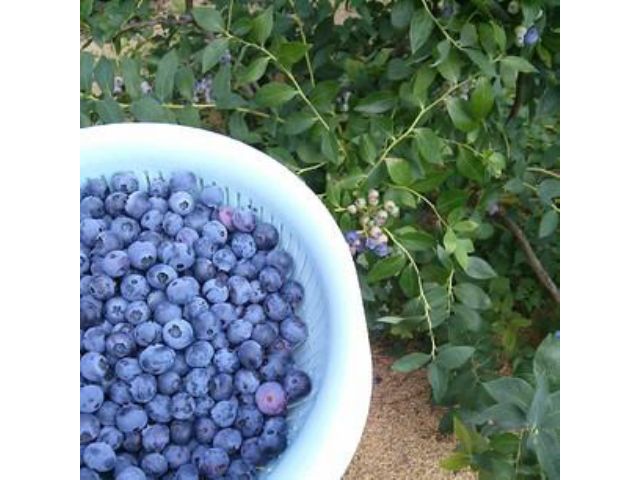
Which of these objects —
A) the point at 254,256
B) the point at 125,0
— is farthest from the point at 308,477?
the point at 125,0

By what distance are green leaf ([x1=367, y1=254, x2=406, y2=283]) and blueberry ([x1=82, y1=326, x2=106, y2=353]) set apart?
455 millimetres

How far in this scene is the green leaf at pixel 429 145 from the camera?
1.24m

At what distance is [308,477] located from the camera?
76 cm

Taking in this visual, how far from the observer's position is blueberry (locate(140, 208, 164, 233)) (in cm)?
95

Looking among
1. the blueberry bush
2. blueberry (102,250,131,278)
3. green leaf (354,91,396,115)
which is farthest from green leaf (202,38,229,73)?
blueberry (102,250,131,278)

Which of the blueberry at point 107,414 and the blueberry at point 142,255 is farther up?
the blueberry at point 142,255

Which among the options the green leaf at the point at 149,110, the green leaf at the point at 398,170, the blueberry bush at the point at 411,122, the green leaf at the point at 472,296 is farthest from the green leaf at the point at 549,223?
the green leaf at the point at 149,110

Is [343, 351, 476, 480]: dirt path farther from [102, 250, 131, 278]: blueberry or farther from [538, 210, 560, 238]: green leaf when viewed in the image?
[102, 250, 131, 278]: blueberry

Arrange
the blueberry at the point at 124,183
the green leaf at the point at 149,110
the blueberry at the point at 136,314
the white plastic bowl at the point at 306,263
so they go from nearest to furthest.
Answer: the white plastic bowl at the point at 306,263, the blueberry at the point at 136,314, the blueberry at the point at 124,183, the green leaf at the point at 149,110

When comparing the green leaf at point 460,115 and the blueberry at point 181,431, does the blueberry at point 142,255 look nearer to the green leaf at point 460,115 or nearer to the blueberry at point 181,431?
the blueberry at point 181,431

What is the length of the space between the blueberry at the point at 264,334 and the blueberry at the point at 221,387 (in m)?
0.05

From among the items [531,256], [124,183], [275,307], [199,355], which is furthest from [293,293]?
[531,256]
